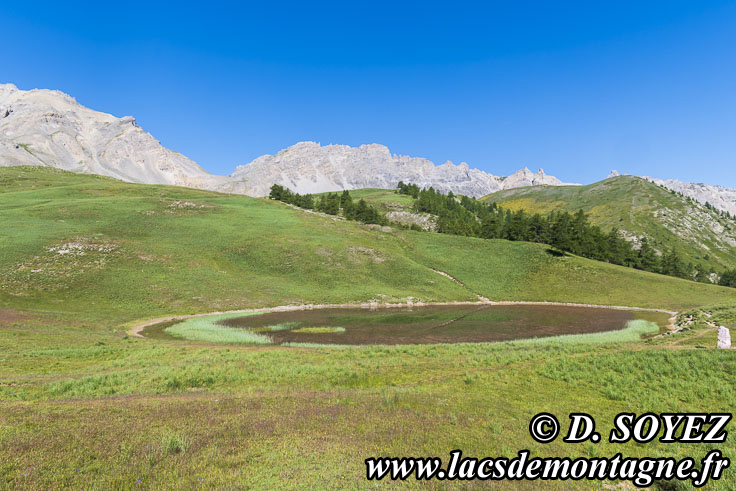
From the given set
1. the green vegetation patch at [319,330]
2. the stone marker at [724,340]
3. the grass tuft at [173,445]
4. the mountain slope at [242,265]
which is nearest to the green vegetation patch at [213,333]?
the green vegetation patch at [319,330]

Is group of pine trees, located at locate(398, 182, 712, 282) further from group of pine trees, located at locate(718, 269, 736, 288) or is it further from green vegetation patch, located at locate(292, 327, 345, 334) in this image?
green vegetation patch, located at locate(292, 327, 345, 334)

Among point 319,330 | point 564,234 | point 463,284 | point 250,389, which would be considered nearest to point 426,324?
point 319,330

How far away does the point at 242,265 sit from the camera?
80500mm

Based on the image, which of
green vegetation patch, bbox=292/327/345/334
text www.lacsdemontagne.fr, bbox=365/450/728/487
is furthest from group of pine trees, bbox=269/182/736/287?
text www.lacsdemontagne.fr, bbox=365/450/728/487

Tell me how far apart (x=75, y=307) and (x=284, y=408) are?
179ft

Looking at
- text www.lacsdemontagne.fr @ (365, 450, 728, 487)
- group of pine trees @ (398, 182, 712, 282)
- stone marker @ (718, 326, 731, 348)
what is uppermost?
group of pine trees @ (398, 182, 712, 282)

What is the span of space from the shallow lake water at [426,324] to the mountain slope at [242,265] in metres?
9.67

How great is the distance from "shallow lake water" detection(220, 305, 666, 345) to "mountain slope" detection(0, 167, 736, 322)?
967 cm

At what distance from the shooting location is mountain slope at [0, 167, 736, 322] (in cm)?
5759

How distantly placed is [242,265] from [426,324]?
51.2 m

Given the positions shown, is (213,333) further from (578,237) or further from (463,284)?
(578,237)

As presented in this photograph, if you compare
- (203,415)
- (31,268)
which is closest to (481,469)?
(203,415)

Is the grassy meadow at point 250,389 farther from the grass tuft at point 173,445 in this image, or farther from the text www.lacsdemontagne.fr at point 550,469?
the text www.lacsdemontagne.fr at point 550,469

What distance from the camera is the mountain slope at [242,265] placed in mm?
57588
